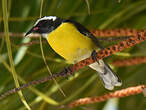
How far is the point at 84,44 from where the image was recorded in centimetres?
89

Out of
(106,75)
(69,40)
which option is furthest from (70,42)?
(106,75)

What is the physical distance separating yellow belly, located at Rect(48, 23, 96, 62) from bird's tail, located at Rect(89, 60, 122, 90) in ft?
0.17

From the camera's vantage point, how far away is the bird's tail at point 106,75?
84cm

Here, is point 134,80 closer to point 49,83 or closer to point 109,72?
point 109,72

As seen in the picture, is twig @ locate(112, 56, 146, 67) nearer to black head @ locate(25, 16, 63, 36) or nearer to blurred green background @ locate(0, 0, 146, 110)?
blurred green background @ locate(0, 0, 146, 110)

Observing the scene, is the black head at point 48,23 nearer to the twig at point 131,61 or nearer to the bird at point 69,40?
the bird at point 69,40

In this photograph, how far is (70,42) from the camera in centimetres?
88

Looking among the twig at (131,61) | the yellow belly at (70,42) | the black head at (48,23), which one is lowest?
the twig at (131,61)

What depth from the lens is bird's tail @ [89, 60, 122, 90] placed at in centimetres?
84

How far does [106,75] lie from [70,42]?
142mm

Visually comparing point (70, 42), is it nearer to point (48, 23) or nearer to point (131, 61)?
point (48, 23)

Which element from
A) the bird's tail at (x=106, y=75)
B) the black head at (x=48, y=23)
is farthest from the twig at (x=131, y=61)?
the black head at (x=48, y=23)

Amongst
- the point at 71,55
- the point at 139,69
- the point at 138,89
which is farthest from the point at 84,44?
the point at 138,89

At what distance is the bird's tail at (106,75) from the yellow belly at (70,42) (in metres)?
0.05
